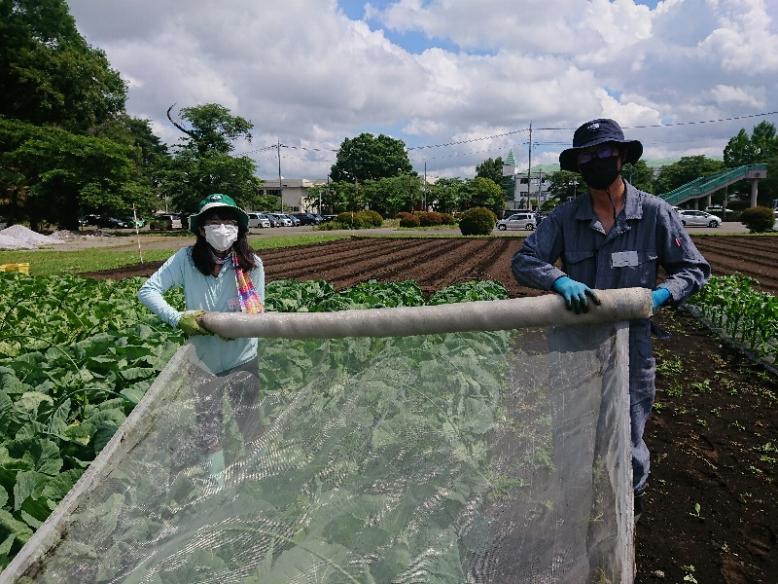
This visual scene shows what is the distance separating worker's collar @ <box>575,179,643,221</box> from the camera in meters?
2.29

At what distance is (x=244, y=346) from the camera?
205 cm

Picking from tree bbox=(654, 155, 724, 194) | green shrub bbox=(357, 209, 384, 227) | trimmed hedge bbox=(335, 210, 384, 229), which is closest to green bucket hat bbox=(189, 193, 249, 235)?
trimmed hedge bbox=(335, 210, 384, 229)

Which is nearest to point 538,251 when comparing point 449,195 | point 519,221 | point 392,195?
point 519,221

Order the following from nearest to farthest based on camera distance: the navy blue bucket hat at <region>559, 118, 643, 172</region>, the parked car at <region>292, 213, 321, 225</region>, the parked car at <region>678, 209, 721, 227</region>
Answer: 1. the navy blue bucket hat at <region>559, 118, 643, 172</region>
2. the parked car at <region>678, 209, 721, 227</region>
3. the parked car at <region>292, 213, 321, 225</region>

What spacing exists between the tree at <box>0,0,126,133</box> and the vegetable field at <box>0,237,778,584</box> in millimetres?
33735

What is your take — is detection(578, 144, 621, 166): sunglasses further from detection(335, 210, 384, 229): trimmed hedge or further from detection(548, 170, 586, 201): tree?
detection(548, 170, 586, 201): tree

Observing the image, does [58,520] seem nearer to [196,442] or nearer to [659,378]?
[196,442]

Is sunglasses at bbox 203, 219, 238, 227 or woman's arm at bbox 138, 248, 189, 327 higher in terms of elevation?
sunglasses at bbox 203, 219, 238, 227

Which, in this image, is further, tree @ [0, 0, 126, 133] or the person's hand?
tree @ [0, 0, 126, 133]

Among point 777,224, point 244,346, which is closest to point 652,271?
point 244,346

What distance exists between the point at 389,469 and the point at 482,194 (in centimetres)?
6721

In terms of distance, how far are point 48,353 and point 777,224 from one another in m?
42.2

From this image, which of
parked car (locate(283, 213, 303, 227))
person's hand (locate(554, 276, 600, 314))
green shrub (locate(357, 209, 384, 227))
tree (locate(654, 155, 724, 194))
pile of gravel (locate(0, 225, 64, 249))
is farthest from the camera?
tree (locate(654, 155, 724, 194))

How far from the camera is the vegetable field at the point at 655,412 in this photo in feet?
7.82
